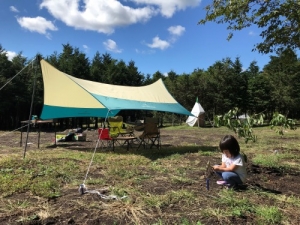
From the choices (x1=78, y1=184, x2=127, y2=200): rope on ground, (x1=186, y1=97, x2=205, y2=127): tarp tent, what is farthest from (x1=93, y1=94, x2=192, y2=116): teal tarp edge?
(x1=186, y1=97, x2=205, y2=127): tarp tent

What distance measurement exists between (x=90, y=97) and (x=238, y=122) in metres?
4.00

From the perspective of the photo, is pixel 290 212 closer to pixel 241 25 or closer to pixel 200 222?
pixel 200 222

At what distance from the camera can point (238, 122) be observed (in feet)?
16.3

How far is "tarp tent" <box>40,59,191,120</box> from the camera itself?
748cm

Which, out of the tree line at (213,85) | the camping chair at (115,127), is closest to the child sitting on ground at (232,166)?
the camping chair at (115,127)

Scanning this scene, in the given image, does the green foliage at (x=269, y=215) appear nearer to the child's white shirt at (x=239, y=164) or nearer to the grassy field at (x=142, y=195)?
the grassy field at (x=142, y=195)

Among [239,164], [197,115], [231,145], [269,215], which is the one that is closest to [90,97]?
[231,145]

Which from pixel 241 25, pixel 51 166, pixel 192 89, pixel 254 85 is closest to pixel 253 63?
pixel 254 85

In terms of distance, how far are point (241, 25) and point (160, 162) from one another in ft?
12.5

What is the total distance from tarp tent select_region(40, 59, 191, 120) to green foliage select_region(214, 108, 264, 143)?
Answer: 2736mm

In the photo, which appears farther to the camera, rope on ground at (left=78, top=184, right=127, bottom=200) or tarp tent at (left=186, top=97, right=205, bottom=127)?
tarp tent at (left=186, top=97, right=205, bottom=127)

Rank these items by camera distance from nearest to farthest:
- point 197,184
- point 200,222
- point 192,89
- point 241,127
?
point 200,222 → point 197,184 → point 241,127 → point 192,89

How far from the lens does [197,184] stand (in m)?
4.25

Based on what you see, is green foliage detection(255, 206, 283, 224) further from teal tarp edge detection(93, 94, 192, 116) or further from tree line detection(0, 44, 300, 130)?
tree line detection(0, 44, 300, 130)
